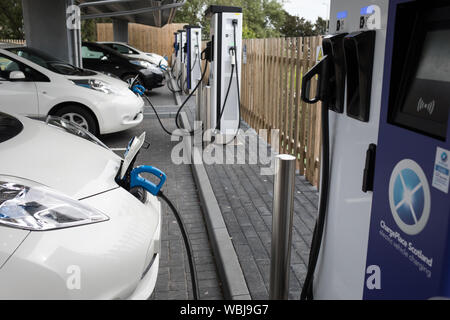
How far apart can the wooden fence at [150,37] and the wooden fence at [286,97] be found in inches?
966

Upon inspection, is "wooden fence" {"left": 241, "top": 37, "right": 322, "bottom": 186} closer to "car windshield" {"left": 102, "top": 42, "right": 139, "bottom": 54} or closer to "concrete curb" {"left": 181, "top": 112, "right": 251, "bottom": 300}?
"concrete curb" {"left": 181, "top": 112, "right": 251, "bottom": 300}

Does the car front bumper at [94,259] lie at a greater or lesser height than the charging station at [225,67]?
lesser

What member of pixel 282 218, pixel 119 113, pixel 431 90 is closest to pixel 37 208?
pixel 282 218

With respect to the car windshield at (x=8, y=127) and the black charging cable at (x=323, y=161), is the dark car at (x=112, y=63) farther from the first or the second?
the black charging cable at (x=323, y=161)

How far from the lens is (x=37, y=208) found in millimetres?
2230

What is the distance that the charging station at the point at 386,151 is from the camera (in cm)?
130

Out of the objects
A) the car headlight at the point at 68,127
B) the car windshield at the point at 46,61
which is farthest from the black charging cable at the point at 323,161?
the car windshield at the point at 46,61

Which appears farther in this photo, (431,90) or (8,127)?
(8,127)

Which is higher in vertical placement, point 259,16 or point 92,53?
point 259,16

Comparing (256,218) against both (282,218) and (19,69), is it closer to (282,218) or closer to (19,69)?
(282,218)

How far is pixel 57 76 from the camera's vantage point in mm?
7492

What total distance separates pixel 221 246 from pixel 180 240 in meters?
0.57
